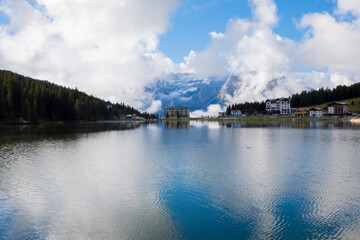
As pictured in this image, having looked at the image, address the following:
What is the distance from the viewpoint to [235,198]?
683 inches

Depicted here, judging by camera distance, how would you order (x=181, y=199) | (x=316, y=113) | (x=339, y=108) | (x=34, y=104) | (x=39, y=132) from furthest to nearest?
(x=316, y=113), (x=339, y=108), (x=34, y=104), (x=39, y=132), (x=181, y=199)

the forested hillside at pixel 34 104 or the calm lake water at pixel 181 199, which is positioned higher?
the forested hillside at pixel 34 104

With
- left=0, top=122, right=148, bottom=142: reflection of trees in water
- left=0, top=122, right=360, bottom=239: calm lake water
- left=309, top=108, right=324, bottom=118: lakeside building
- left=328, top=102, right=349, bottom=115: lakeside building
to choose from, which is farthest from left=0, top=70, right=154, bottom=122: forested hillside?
left=328, top=102, right=349, bottom=115: lakeside building

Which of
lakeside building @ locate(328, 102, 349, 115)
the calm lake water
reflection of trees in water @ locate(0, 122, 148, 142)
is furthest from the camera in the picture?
lakeside building @ locate(328, 102, 349, 115)

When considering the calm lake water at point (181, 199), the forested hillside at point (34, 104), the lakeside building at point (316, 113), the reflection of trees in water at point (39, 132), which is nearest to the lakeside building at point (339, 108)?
the lakeside building at point (316, 113)

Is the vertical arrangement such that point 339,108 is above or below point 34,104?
below

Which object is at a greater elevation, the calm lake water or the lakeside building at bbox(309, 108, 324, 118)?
the lakeside building at bbox(309, 108, 324, 118)

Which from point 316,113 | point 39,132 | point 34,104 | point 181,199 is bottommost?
point 181,199

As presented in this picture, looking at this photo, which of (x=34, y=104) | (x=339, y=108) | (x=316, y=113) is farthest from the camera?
(x=316, y=113)

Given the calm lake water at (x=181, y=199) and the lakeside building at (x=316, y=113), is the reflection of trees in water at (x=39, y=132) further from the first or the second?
the lakeside building at (x=316, y=113)

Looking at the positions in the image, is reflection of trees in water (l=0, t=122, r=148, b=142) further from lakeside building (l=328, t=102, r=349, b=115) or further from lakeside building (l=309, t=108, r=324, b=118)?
lakeside building (l=328, t=102, r=349, b=115)

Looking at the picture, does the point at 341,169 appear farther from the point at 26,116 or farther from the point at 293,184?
the point at 26,116

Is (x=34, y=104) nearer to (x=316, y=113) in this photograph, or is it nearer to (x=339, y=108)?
(x=316, y=113)

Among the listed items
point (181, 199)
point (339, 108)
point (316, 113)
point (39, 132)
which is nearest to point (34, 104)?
point (39, 132)
